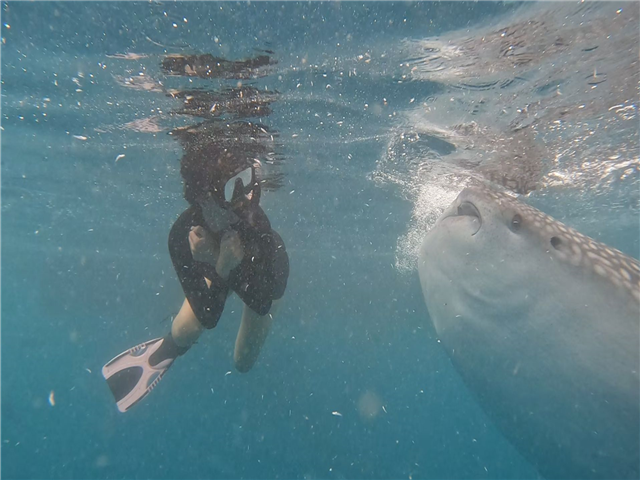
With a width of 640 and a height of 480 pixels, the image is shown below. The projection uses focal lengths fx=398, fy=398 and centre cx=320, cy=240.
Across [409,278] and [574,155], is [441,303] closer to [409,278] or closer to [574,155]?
[574,155]

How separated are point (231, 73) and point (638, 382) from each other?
292 inches

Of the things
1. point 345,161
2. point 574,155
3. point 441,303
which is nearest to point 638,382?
point 441,303

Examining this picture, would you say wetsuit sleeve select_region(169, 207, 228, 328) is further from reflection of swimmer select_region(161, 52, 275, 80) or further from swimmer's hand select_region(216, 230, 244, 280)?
reflection of swimmer select_region(161, 52, 275, 80)

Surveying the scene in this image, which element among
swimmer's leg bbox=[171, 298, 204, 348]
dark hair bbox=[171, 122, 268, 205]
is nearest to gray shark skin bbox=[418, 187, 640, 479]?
dark hair bbox=[171, 122, 268, 205]

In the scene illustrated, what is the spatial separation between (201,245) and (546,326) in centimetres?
476

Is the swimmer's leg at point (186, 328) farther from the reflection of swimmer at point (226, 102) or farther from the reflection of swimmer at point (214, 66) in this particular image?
the reflection of swimmer at point (226, 102)

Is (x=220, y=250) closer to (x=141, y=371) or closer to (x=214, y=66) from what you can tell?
(x=141, y=371)

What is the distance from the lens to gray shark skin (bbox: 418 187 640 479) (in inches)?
101

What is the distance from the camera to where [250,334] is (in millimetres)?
6570

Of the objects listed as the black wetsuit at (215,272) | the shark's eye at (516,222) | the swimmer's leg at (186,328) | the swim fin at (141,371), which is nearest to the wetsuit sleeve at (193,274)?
the black wetsuit at (215,272)

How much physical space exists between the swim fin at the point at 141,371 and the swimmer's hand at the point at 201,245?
1.62m

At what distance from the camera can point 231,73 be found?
752 centimetres

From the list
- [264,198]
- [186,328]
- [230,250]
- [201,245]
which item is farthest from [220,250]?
[264,198]

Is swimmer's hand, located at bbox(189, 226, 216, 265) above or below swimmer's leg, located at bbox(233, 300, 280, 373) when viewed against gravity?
above
